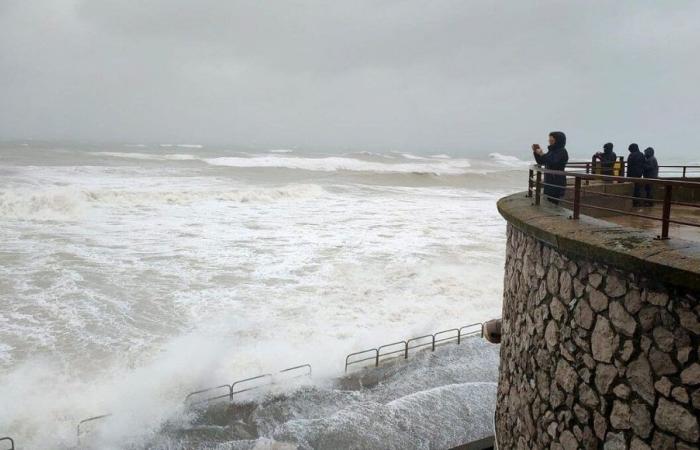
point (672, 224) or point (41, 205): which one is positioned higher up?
point (672, 224)

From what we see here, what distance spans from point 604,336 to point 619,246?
60cm

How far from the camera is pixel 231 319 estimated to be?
11586 mm

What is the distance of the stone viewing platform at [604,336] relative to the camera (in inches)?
112

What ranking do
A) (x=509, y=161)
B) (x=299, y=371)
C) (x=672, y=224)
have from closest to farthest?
1. (x=672, y=224)
2. (x=299, y=371)
3. (x=509, y=161)

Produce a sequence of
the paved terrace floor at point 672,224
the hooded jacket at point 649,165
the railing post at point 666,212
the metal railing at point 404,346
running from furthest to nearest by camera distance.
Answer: the metal railing at point 404,346
the hooded jacket at point 649,165
the paved terrace floor at point 672,224
the railing post at point 666,212

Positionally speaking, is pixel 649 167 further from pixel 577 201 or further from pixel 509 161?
pixel 509 161

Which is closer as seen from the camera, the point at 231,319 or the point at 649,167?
the point at 649,167

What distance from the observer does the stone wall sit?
113 inches

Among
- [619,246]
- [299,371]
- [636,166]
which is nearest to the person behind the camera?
[619,246]

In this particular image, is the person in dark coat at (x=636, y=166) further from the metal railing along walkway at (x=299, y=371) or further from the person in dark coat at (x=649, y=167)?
the metal railing along walkway at (x=299, y=371)

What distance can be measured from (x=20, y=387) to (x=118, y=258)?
791 cm

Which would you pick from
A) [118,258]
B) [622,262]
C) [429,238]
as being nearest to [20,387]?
[118,258]

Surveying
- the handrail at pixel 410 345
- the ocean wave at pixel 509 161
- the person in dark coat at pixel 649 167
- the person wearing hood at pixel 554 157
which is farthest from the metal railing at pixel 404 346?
the ocean wave at pixel 509 161

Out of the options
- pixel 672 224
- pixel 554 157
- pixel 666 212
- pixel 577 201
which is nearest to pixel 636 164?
pixel 672 224
